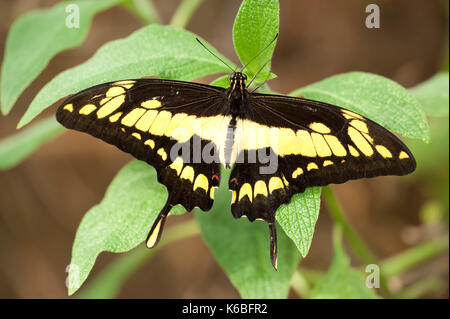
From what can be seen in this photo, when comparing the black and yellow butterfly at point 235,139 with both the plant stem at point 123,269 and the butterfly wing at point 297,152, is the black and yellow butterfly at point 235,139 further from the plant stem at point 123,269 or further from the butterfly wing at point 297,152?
the plant stem at point 123,269

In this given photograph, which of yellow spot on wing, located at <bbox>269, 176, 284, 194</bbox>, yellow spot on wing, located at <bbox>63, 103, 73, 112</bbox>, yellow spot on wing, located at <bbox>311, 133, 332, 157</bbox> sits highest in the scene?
yellow spot on wing, located at <bbox>63, 103, 73, 112</bbox>

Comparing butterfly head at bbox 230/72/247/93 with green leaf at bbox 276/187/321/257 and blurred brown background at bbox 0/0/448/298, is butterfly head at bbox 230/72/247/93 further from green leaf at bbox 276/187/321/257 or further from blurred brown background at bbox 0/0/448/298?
blurred brown background at bbox 0/0/448/298

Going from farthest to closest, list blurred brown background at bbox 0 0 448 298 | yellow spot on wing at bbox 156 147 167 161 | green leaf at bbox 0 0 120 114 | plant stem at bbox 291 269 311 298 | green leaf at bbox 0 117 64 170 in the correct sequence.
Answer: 1. blurred brown background at bbox 0 0 448 298
2. plant stem at bbox 291 269 311 298
3. green leaf at bbox 0 117 64 170
4. green leaf at bbox 0 0 120 114
5. yellow spot on wing at bbox 156 147 167 161

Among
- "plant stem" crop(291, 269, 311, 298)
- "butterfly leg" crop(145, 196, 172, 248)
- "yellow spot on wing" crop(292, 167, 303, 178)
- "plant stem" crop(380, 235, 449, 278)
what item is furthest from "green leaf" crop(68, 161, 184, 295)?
"plant stem" crop(380, 235, 449, 278)

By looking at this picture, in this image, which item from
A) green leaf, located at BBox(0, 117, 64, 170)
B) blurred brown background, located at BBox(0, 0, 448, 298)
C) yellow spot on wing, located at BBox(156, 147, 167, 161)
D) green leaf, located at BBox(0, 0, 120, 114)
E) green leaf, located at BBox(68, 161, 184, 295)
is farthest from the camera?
blurred brown background, located at BBox(0, 0, 448, 298)

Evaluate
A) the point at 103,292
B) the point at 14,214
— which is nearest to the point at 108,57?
the point at 103,292

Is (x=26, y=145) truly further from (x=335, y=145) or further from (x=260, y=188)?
(x=335, y=145)

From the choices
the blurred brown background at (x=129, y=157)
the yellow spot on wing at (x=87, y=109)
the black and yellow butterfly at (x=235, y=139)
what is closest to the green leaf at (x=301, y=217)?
the black and yellow butterfly at (x=235, y=139)
